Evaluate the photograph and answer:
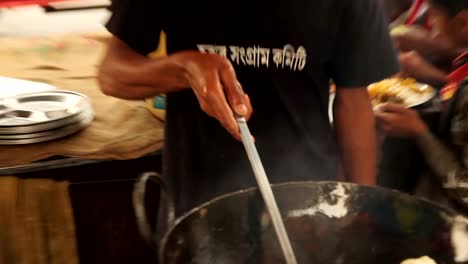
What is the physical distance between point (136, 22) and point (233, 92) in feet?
0.92

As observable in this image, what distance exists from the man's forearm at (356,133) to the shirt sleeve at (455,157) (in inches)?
9.3

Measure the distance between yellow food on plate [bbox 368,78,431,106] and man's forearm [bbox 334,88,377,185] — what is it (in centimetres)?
34

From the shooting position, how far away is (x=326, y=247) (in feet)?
2.87

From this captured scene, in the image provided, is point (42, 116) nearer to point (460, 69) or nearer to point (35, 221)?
point (35, 221)

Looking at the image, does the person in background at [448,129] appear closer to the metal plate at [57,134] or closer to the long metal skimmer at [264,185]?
the long metal skimmer at [264,185]

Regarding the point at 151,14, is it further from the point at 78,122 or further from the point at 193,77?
the point at 78,122

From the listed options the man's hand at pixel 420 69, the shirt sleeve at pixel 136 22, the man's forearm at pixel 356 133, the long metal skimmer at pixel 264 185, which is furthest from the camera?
the man's hand at pixel 420 69

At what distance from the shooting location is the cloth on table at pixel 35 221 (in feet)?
4.28

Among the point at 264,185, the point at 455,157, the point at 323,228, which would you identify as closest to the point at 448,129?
the point at 455,157

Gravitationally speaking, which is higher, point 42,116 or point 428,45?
point 428,45

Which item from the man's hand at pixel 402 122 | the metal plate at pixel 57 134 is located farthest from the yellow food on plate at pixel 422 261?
the metal plate at pixel 57 134

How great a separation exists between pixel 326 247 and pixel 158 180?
0.30m

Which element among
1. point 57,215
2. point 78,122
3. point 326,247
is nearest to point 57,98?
point 78,122

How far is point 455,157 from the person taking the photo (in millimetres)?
1196
